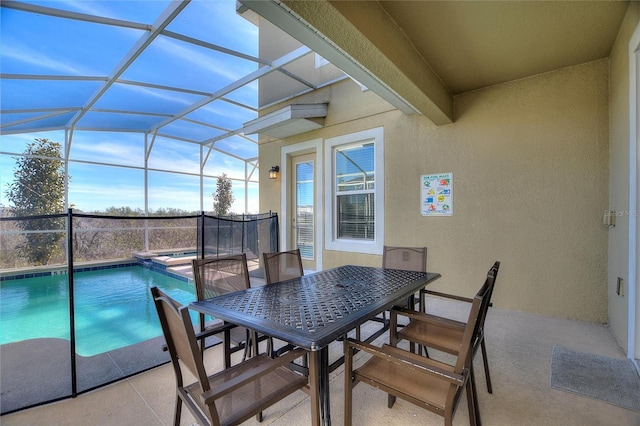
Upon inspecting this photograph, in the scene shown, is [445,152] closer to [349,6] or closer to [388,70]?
[388,70]

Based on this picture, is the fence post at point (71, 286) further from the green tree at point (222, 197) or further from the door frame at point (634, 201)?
the green tree at point (222, 197)

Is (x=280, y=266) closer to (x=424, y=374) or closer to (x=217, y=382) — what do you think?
(x=217, y=382)

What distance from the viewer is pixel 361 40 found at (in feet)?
6.66

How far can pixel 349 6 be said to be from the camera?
1837 mm

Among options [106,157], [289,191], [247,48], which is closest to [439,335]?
[289,191]

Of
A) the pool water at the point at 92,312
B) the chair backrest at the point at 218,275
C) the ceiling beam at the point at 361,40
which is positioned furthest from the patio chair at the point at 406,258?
the pool water at the point at 92,312

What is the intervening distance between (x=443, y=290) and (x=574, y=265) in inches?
59.3

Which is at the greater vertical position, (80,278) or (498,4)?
(498,4)

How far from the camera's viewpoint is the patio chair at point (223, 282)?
194 centimetres

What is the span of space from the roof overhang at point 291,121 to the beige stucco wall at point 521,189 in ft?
Result: 4.19

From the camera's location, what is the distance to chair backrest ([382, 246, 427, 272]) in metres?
2.72

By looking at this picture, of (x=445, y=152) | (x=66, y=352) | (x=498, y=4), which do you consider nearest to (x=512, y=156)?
(x=445, y=152)

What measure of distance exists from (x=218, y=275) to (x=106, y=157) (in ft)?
26.2

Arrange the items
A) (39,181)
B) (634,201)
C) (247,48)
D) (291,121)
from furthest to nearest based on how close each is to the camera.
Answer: (39,181) < (291,121) < (247,48) < (634,201)
